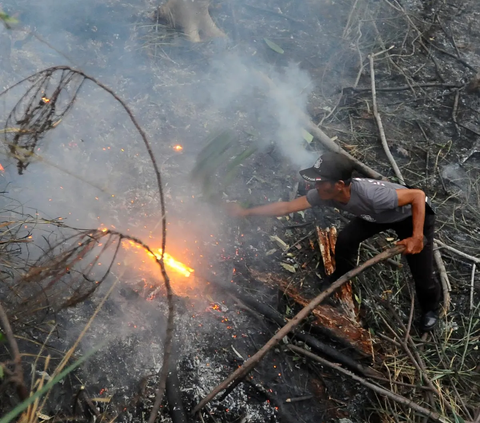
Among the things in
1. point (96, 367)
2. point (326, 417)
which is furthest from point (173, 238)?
point (326, 417)

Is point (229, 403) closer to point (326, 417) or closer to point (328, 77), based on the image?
point (326, 417)

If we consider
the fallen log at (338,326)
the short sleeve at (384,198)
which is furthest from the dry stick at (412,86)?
the fallen log at (338,326)

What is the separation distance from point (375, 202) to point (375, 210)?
0.35 ft

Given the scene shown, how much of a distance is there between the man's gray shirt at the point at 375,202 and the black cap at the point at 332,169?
26 centimetres

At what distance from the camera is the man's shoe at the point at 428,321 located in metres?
4.75

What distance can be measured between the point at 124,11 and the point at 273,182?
4.18m

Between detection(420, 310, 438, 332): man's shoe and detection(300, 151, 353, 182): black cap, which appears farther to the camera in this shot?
detection(420, 310, 438, 332): man's shoe

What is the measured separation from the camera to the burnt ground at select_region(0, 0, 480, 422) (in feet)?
13.1

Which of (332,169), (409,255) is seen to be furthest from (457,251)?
(332,169)

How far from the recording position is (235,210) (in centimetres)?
518

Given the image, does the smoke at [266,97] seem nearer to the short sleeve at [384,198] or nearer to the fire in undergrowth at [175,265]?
the short sleeve at [384,198]

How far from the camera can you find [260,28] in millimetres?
8422

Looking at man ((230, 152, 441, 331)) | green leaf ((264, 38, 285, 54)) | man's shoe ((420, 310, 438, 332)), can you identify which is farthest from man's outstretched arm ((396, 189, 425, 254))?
green leaf ((264, 38, 285, 54))

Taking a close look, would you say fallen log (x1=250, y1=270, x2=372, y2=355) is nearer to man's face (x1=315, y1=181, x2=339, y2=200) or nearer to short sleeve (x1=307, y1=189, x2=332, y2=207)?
short sleeve (x1=307, y1=189, x2=332, y2=207)
